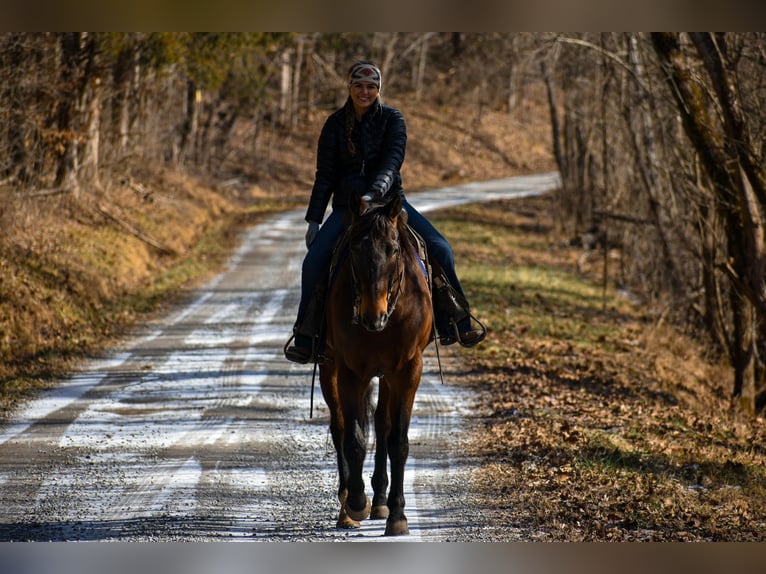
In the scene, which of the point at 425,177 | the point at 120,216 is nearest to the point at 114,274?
the point at 120,216

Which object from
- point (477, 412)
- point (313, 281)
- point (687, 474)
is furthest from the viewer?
point (477, 412)

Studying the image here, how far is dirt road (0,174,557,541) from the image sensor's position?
7617mm

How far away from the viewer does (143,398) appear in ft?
39.9

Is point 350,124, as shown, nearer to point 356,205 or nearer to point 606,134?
point 356,205

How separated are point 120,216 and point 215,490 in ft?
56.5

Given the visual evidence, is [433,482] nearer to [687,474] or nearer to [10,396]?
[687,474]

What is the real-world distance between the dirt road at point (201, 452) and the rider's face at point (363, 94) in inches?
132

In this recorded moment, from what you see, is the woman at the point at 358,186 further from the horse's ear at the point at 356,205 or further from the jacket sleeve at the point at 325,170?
the horse's ear at the point at 356,205

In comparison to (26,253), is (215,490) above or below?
below

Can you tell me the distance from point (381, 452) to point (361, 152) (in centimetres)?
241

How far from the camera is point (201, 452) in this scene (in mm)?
9758

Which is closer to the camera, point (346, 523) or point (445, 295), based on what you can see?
point (346, 523)

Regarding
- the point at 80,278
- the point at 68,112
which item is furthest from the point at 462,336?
the point at 68,112

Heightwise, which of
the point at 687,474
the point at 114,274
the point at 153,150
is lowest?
the point at 687,474
